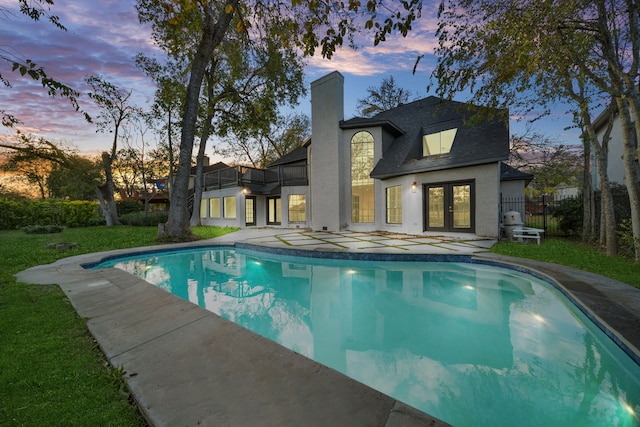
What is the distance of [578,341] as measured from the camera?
132 inches

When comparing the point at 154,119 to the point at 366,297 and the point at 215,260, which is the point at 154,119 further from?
the point at 366,297

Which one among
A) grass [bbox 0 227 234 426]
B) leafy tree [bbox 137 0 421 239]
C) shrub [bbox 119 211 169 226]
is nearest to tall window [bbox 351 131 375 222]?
leafy tree [bbox 137 0 421 239]

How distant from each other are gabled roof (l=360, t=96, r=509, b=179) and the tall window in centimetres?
71

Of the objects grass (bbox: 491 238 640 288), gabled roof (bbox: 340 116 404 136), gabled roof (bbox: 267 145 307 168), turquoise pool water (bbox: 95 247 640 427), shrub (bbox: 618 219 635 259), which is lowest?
turquoise pool water (bbox: 95 247 640 427)

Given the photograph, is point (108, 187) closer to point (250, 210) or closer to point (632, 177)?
point (250, 210)

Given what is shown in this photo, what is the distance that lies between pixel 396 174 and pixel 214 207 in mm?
15545

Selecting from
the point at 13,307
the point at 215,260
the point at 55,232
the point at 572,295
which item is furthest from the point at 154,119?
the point at 572,295

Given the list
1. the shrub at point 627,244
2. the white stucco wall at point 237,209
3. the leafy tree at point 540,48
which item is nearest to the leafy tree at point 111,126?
the white stucco wall at point 237,209

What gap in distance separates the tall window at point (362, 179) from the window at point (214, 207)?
12.0 metres

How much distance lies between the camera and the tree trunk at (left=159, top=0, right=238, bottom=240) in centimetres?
1032

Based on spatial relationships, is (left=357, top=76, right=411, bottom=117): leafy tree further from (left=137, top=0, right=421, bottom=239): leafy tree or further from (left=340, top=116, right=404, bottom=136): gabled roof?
(left=137, top=0, right=421, bottom=239): leafy tree

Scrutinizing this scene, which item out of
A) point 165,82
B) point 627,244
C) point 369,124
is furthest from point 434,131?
point 165,82

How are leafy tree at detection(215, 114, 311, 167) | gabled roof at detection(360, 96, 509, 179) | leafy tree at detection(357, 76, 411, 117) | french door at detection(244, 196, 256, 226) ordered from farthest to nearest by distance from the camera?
leafy tree at detection(215, 114, 311, 167) → leafy tree at detection(357, 76, 411, 117) → french door at detection(244, 196, 256, 226) → gabled roof at detection(360, 96, 509, 179)

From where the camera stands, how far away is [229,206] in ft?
65.5
